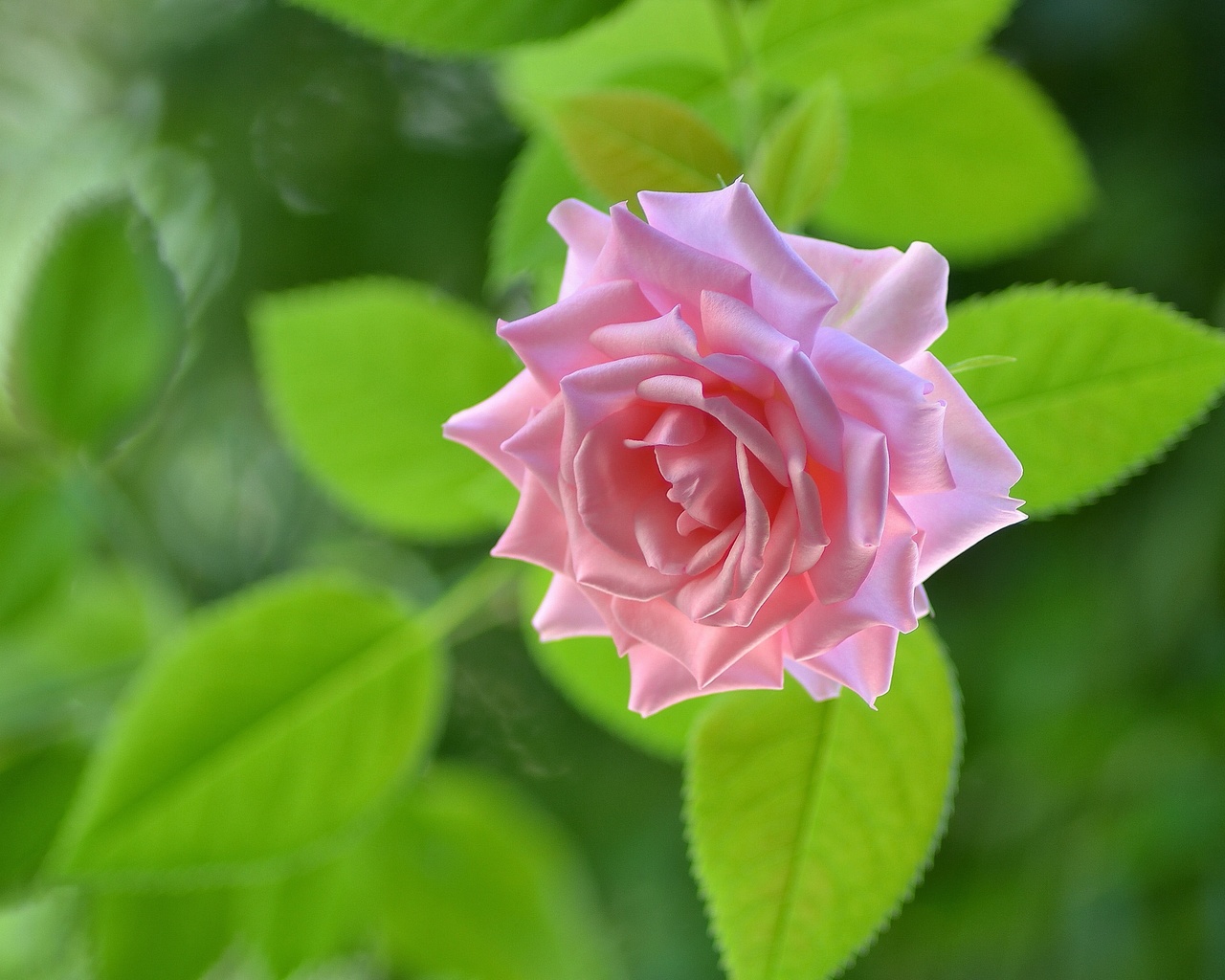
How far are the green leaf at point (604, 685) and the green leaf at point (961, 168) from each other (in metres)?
0.19

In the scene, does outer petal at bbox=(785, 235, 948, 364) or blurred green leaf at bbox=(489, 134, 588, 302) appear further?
blurred green leaf at bbox=(489, 134, 588, 302)

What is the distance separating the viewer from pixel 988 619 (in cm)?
79

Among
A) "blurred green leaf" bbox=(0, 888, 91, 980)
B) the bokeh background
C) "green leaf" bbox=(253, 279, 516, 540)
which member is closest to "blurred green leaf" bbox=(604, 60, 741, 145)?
"green leaf" bbox=(253, 279, 516, 540)

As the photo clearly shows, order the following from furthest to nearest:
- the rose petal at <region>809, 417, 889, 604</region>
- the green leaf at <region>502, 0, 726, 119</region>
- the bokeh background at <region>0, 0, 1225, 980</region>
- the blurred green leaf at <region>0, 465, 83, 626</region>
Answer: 1. the bokeh background at <region>0, 0, 1225, 980</region>
2. the blurred green leaf at <region>0, 465, 83, 626</region>
3. the green leaf at <region>502, 0, 726, 119</region>
4. the rose petal at <region>809, 417, 889, 604</region>

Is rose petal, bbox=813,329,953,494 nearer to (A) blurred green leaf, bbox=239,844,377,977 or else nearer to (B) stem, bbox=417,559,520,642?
(B) stem, bbox=417,559,520,642

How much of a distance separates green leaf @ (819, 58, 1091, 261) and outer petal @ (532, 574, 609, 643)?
23 cm

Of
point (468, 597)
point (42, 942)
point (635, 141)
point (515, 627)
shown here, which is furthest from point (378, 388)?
point (42, 942)

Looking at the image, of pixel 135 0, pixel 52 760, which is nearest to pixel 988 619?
pixel 52 760

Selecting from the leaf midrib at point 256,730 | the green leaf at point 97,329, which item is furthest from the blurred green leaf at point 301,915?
the green leaf at point 97,329

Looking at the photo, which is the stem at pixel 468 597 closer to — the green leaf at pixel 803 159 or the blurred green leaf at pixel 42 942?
the green leaf at pixel 803 159

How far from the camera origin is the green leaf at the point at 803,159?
27 cm

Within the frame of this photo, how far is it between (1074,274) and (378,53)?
0.52 meters

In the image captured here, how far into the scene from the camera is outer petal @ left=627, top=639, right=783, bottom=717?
22 centimetres

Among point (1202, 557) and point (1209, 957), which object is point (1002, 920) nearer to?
point (1209, 957)
